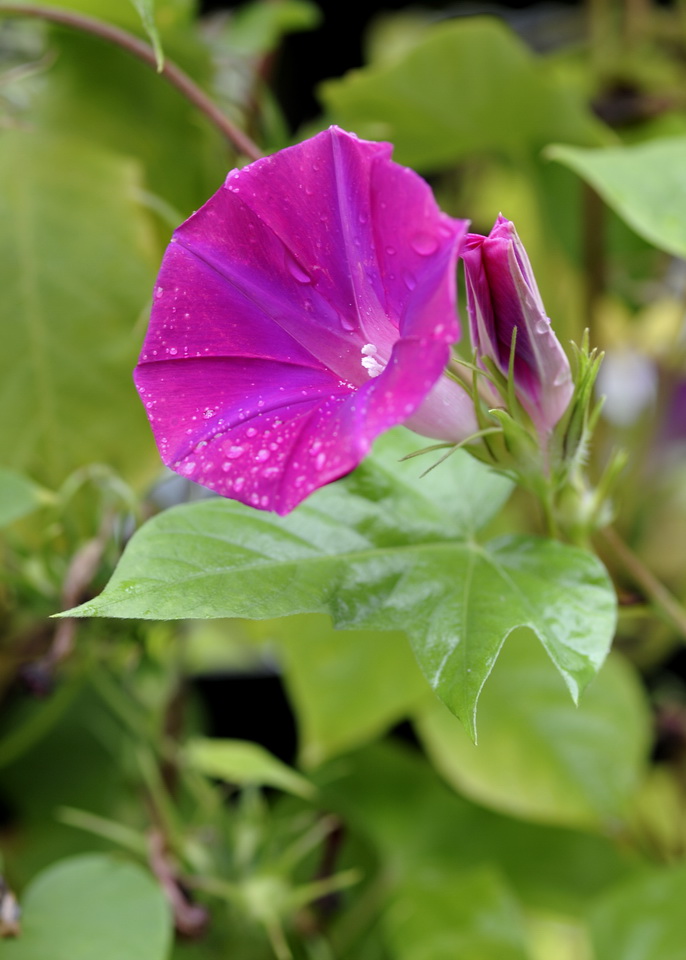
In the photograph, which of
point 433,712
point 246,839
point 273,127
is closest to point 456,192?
point 273,127

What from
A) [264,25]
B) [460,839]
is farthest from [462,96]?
[460,839]

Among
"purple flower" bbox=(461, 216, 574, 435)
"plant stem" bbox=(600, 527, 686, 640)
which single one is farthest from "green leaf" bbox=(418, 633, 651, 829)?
"purple flower" bbox=(461, 216, 574, 435)

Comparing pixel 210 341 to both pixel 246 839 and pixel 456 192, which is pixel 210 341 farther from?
pixel 456 192

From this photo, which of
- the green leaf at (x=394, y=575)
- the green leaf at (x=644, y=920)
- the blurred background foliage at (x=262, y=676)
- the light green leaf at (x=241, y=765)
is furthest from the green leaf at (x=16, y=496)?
the green leaf at (x=644, y=920)

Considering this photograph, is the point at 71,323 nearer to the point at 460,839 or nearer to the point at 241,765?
the point at 241,765

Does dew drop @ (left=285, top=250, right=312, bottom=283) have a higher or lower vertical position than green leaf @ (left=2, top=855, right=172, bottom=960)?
higher

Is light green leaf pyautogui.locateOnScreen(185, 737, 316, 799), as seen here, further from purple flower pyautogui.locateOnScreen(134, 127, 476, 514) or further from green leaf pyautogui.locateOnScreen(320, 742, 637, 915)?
purple flower pyautogui.locateOnScreen(134, 127, 476, 514)
